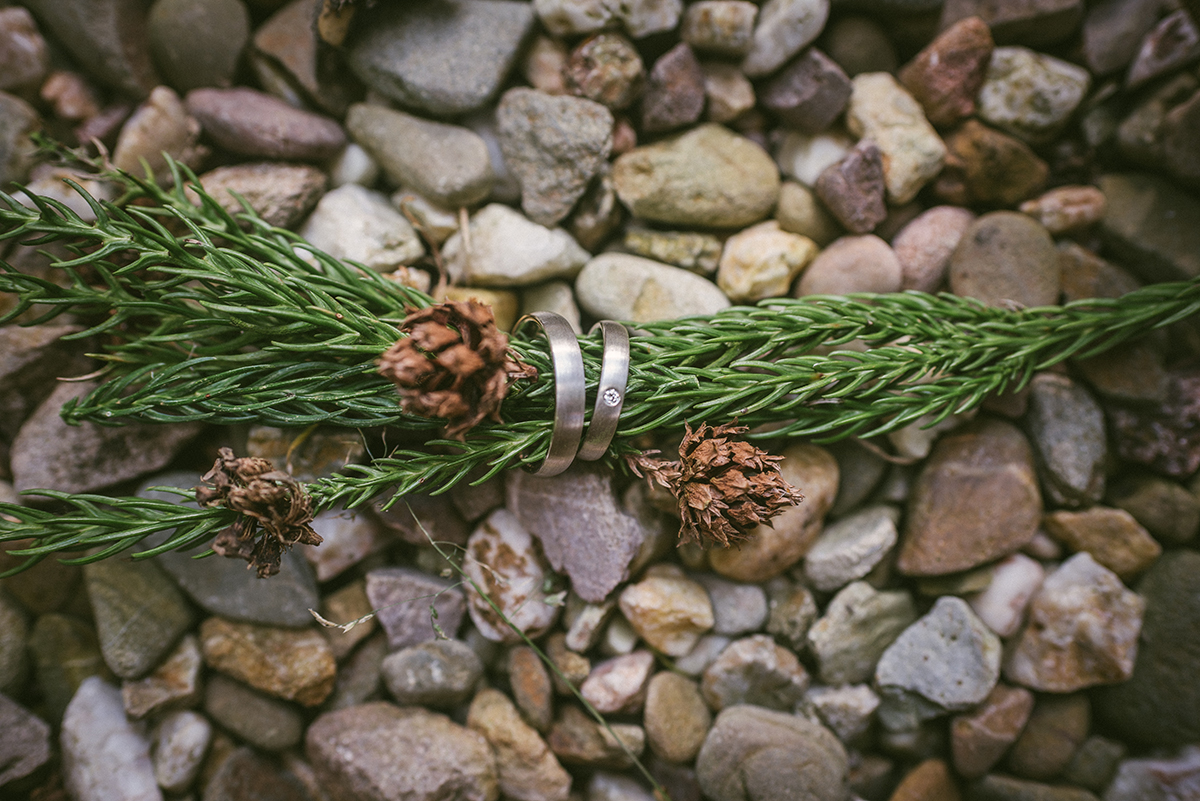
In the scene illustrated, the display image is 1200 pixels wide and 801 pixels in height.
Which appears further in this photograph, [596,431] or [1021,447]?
[1021,447]

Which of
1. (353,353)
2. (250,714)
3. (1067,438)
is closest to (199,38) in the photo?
(353,353)

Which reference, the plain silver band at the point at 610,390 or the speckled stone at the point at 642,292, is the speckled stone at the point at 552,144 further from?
the plain silver band at the point at 610,390

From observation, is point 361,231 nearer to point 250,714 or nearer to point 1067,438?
point 250,714

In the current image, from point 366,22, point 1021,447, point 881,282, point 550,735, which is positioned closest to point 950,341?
point 881,282

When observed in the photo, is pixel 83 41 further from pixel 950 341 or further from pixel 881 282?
pixel 950 341

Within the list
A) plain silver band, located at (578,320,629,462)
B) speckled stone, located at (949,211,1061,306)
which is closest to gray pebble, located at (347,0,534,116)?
plain silver band, located at (578,320,629,462)

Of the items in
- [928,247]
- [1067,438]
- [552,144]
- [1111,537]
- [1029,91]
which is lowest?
Answer: [1111,537]
